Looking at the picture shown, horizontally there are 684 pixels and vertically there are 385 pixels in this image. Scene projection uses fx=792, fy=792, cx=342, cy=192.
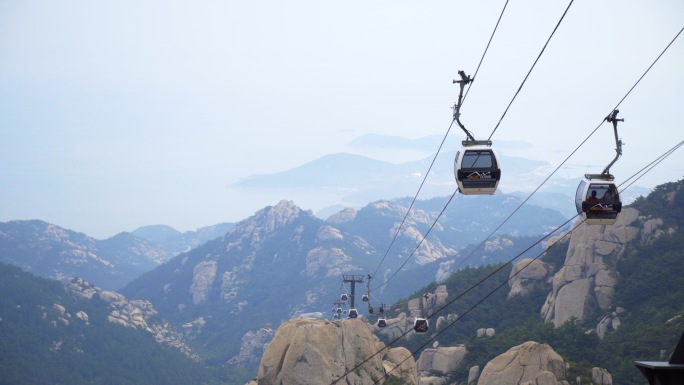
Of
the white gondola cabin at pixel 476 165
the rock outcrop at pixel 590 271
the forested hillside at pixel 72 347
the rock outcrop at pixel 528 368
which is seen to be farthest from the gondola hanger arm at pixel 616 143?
the forested hillside at pixel 72 347

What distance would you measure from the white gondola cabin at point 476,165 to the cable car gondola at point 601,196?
405 cm

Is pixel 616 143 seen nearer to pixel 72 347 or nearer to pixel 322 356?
pixel 322 356

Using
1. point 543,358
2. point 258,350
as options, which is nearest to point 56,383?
point 258,350

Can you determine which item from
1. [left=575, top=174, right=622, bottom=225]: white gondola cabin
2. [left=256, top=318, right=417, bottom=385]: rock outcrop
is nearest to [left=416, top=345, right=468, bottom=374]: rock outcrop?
[left=256, top=318, right=417, bottom=385]: rock outcrop

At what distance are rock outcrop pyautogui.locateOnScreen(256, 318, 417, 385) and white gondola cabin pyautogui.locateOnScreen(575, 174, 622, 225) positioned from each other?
30119 mm

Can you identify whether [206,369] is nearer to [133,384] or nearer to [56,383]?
[133,384]

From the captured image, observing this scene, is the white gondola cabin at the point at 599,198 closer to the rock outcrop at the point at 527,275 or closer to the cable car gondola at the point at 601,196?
the cable car gondola at the point at 601,196

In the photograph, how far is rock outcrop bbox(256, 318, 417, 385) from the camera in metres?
55.6

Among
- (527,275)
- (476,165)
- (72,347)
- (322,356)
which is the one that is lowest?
(72,347)

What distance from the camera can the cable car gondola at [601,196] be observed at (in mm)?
29406

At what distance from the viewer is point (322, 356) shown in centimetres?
5625

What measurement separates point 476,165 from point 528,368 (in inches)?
1281

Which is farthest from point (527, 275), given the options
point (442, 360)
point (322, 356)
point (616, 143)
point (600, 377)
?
point (616, 143)

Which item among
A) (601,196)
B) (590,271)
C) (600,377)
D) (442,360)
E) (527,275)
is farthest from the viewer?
(527,275)
